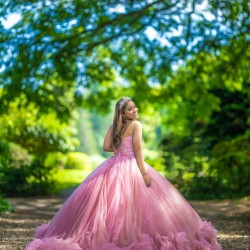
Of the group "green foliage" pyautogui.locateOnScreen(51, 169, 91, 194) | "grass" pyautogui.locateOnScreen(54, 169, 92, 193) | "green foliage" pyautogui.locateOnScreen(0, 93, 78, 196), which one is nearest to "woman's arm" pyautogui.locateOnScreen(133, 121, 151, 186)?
"green foliage" pyautogui.locateOnScreen(0, 93, 78, 196)

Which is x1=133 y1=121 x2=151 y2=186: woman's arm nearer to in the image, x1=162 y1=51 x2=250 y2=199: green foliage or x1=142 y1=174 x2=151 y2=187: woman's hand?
x1=142 y1=174 x2=151 y2=187: woman's hand

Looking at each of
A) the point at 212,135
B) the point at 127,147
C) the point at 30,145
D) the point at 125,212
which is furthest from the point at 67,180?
the point at 125,212

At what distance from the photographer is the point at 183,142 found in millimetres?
17344

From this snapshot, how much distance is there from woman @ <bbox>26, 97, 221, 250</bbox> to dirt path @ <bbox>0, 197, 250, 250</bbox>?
935 millimetres

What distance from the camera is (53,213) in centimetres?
1061

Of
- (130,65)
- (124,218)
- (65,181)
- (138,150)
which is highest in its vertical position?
(130,65)

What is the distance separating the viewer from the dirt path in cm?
702

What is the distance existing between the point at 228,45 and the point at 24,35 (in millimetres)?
4388

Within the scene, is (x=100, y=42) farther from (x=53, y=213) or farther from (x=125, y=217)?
(x=125, y=217)

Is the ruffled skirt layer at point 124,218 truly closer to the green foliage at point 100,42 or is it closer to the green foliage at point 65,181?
the green foliage at point 100,42

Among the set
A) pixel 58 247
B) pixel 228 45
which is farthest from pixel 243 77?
pixel 58 247

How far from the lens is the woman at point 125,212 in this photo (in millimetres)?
5457

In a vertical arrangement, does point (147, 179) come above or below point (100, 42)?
below

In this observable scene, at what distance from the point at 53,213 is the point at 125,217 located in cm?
528
